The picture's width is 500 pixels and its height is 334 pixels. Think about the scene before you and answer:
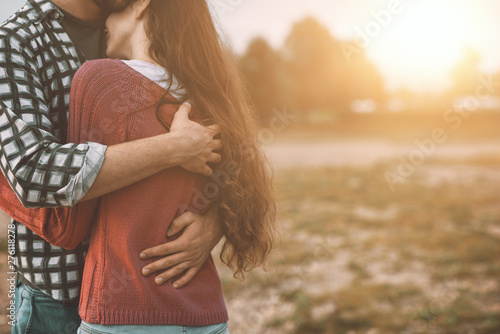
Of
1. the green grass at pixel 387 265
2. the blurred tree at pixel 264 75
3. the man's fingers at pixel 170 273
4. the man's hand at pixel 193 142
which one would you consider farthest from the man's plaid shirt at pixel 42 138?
the blurred tree at pixel 264 75

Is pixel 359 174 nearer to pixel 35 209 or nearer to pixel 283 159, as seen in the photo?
pixel 283 159

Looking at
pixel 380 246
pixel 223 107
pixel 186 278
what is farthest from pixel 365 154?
pixel 186 278

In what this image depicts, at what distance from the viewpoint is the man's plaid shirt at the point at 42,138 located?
3.68ft

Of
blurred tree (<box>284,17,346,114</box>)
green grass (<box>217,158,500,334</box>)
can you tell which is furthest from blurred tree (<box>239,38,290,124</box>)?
green grass (<box>217,158,500,334</box>)

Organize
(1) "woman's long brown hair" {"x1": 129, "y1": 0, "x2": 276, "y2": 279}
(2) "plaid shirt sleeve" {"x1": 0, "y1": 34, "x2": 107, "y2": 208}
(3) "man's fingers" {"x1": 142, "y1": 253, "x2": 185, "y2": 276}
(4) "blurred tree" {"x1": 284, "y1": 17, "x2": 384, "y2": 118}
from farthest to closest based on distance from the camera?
(4) "blurred tree" {"x1": 284, "y1": 17, "x2": 384, "y2": 118}, (1) "woman's long brown hair" {"x1": 129, "y1": 0, "x2": 276, "y2": 279}, (3) "man's fingers" {"x1": 142, "y1": 253, "x2": 185, "y2": 276}, (2) "plaid shirt sleeve" {"x1": 0, "y1": 34, "x2": 107, "y2": 208}

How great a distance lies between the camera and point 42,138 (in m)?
1.14

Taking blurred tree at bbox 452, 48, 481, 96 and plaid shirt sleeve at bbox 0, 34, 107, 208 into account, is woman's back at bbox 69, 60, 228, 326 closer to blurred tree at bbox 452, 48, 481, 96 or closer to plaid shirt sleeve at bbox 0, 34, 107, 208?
plaid shirt sleeve at bbox 0, 34, 107, 208

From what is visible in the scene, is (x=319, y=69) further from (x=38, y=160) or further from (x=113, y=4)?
(x=38, y=160)

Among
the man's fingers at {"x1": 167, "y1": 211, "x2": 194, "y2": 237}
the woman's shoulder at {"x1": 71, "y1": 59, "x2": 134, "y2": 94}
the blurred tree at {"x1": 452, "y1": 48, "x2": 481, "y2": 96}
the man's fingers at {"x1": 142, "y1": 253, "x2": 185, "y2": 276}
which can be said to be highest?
the woman's shoulder at {"x1": 71, "y1": 59, "x2": 134, "y2": 94}

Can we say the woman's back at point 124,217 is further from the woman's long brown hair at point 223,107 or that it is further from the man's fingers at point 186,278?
the woman's long brown hair at point 223,107

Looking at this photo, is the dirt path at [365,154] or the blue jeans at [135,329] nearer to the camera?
the blue jeans at [135,329]

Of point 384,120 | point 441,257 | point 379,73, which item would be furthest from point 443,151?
point 379,73

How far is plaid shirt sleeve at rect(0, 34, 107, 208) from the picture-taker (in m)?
1.12

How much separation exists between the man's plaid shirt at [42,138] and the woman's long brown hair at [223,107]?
367mm
